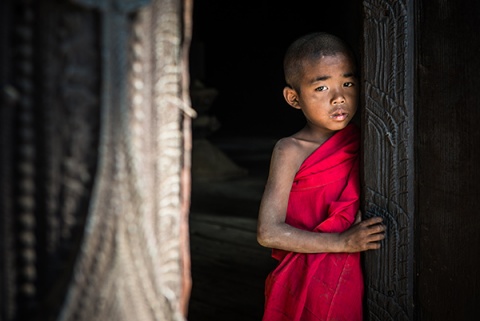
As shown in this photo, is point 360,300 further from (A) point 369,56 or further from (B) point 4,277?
(B) point 4,277

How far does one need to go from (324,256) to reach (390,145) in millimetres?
411

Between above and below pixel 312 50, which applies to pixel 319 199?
below

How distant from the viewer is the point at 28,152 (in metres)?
0.83

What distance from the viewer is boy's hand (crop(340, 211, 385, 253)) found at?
66.2 inches

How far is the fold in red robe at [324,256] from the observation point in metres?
1.77

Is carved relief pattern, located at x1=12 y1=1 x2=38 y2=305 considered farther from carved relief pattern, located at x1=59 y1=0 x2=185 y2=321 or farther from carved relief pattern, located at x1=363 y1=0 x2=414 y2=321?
carved relief pattern, located at x1=363 y1=0 x2=414 y2=321

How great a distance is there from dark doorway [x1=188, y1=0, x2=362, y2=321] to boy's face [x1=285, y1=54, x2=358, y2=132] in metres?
0.15

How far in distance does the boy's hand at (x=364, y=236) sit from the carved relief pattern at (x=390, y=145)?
0.03 metres

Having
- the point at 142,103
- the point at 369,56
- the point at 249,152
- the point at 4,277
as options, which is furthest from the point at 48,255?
the point at 249,152

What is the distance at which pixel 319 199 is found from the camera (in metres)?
1.84

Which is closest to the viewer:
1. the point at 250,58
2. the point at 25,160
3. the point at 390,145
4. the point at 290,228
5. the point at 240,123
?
the point at 25,160

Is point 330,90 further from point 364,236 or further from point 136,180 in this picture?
point 136,180

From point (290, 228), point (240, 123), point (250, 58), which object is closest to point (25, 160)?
point (290, 228)

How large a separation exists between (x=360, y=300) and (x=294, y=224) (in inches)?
12.4
